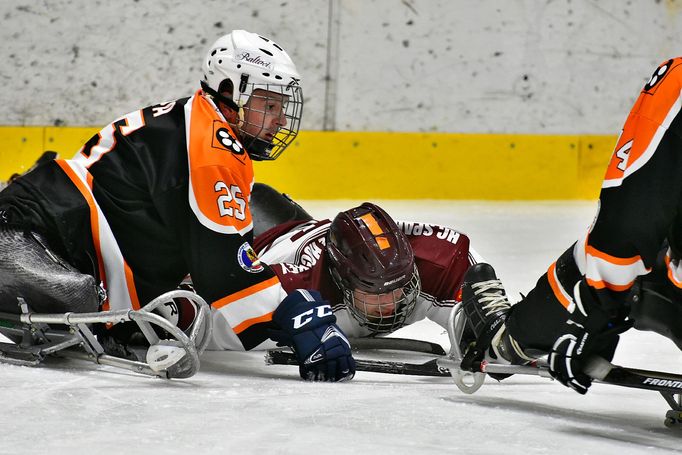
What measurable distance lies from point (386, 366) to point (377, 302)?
0.25 meters

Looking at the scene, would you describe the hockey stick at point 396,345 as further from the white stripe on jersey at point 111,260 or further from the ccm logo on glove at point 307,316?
the white stripe on jersey at point 111,260

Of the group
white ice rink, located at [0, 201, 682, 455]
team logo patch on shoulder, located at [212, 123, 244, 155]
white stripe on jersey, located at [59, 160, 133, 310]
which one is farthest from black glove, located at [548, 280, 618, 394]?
white stripe on jersey, located at [59, 160, 133, 310]

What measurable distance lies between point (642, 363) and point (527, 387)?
20.2 inches

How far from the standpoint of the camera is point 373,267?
3168mm

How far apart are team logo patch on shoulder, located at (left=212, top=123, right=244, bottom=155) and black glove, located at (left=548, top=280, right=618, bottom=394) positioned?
3.38 ft

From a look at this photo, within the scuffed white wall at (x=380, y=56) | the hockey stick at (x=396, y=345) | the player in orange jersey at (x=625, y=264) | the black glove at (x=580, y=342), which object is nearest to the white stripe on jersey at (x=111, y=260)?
the hockey stick at (x=396, y=345)

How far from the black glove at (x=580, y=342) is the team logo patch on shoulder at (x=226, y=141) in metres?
1.03

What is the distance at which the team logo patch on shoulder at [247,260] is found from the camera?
2.91 metres

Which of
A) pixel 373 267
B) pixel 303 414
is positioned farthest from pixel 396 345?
pixel 303 414

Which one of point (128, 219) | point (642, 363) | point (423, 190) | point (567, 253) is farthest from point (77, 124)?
point (567, 253)

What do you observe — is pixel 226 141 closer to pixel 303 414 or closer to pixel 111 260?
pixel 111 260

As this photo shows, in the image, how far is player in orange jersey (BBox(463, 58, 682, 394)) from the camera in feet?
6.87

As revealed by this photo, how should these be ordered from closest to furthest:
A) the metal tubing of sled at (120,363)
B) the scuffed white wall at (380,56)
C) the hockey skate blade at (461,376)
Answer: the hockey skate blade at (461,376), the metal tubing of sled at (120,363), the scuffed white wall at (380,56)

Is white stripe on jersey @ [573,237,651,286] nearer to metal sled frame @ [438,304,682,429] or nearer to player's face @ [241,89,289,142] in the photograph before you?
metal sled frame @ [438,304,682,429]
